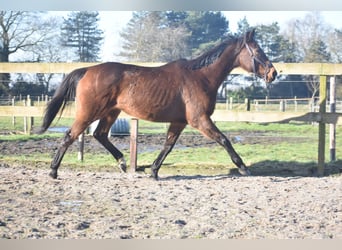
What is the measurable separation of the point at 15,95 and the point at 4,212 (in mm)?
3128

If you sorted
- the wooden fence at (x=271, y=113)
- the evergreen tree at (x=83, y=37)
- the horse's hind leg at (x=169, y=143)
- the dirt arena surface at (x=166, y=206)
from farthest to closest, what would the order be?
1. the evergreen tree at (x=83, y=37)
2. the wooden fence at (x=271, y=113)
3. the horse's hind leg at (x=169, y=143)
4. the dirt arena surface at (x=166, y=206)

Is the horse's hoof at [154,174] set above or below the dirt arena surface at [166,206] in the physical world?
above

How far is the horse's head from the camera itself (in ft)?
15.8

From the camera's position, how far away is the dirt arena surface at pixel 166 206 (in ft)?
9.82

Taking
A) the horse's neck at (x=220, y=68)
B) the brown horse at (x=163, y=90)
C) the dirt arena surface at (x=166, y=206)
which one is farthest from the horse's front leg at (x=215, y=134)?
the horse's neck at (x=220, y=68)

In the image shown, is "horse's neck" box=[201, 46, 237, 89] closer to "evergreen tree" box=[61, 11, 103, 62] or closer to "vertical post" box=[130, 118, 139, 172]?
"vertical post" box=[130, 118, 139, 172]

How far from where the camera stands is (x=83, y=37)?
238 inches

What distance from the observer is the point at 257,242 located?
287 centimetres

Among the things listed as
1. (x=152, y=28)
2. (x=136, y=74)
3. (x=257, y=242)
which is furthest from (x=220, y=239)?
(x=152, y=28)

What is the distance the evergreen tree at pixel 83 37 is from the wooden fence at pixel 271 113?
0.62m

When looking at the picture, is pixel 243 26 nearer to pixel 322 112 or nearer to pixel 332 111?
pixel 322 112

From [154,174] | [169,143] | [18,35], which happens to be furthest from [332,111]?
[18,35]

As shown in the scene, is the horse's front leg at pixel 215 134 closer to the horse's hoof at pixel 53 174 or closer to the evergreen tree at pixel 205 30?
the evergreen tree at pixel 205 30

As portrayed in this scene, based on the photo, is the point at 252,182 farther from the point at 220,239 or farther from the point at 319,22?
the point at 319,22
